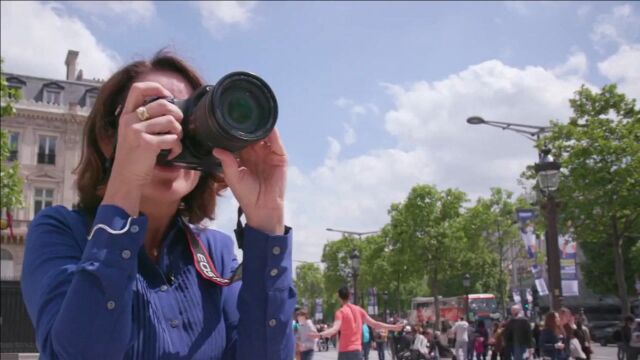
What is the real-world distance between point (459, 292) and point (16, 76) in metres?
56.5

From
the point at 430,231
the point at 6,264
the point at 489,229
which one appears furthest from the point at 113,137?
the point at 489,229

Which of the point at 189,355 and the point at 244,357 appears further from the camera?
the point at 244,357

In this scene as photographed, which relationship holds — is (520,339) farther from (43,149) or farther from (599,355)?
(43,149)

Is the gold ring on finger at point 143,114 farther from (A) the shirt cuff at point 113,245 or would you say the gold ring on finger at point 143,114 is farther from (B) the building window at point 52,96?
(B) the building window at point 52,96

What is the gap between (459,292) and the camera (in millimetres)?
80188

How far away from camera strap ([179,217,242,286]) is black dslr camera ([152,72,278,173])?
0.33 metres

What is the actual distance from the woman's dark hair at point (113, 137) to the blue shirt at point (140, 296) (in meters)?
0.09

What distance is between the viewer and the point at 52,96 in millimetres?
51031

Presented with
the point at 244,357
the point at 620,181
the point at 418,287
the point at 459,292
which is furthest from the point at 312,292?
the point at 244,357

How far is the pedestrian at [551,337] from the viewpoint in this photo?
12984 mm

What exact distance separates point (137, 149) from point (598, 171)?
71.6 feet

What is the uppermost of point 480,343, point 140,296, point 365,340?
point 140,296

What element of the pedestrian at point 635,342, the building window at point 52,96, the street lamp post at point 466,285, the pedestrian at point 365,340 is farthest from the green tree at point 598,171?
the building window at point 52,96

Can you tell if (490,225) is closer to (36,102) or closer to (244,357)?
(36,102)
